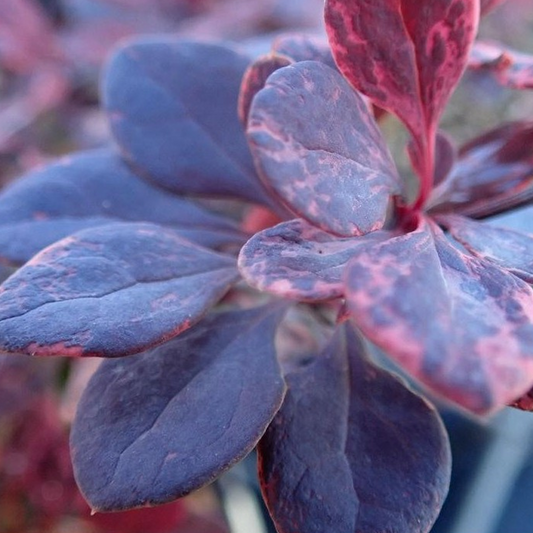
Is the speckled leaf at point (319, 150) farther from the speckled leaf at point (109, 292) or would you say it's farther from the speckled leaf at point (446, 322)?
the speckled leaf at point (109, 292)

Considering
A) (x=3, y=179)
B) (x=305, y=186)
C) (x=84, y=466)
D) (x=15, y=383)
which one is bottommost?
(x=15, y=383)

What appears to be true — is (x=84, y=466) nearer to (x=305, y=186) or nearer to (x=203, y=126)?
(x=305, y=186)

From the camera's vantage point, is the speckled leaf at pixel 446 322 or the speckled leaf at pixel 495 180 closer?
the speckled leaf at pixel 446 322

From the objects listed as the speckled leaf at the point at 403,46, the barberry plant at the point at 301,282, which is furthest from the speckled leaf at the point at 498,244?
the speckled leaf at the point at 403,46

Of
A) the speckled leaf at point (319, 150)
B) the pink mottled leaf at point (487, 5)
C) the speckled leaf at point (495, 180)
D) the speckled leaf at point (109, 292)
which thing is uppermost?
the pink mottled leaf at point (487, 5)

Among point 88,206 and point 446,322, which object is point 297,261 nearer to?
point 446,322

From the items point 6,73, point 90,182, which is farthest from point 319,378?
point 6,73

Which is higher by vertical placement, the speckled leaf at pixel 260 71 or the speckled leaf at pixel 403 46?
the speckled leaf at pixel 403 46
